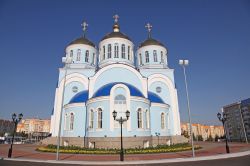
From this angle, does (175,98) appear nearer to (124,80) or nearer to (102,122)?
(124,80)

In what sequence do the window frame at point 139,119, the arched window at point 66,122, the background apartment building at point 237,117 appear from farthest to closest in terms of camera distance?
the background apartment building at point 237,117
the arched window at point 66,122
the window frame at point 139,119

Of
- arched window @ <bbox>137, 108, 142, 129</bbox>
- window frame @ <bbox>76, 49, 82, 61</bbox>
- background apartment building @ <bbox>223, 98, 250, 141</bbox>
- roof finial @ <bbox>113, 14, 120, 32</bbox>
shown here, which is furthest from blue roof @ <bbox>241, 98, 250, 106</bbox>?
window frame @ <bbox>76, 49, 82, 61</bbox>

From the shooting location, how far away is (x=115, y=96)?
2167 cm

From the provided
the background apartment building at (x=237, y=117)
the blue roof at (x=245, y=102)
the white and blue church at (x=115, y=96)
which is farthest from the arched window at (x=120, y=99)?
the blue roof at (x=245, y=102)

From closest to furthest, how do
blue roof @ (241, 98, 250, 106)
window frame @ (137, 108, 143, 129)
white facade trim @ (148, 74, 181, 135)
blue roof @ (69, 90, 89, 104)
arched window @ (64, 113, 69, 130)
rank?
window frame @ (137, 108, 143, 129)
arched window @ (64, 113, 69, 130)
blue roof @ (69, 90, 89, 104)
white facade trim @ (148, 74, 181, 135)
blue roof @ (241, 98, 250, 106)

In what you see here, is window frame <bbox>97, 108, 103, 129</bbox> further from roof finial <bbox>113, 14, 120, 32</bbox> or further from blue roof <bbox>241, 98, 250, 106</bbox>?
blue roof <bbox>241, 98, 250, 106</bbox>

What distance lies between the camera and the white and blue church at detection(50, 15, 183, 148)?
69.4ft

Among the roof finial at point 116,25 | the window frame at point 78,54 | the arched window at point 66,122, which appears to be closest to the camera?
the arched window at point 66,122

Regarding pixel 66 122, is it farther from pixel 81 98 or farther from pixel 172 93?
pixel 172 93

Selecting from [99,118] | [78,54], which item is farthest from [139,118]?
[78,54]

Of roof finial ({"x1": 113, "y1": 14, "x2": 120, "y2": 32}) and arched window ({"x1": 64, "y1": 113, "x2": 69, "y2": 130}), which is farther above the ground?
roof finial ({"x1": 113, "y1": 14, "x2": 120, "y2": 32})

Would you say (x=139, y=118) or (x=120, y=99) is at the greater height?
(x=120, y=99)

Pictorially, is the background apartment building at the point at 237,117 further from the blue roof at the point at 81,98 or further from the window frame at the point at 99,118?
the window frame at the point at 99,118

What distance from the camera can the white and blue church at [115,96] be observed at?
2116cm
